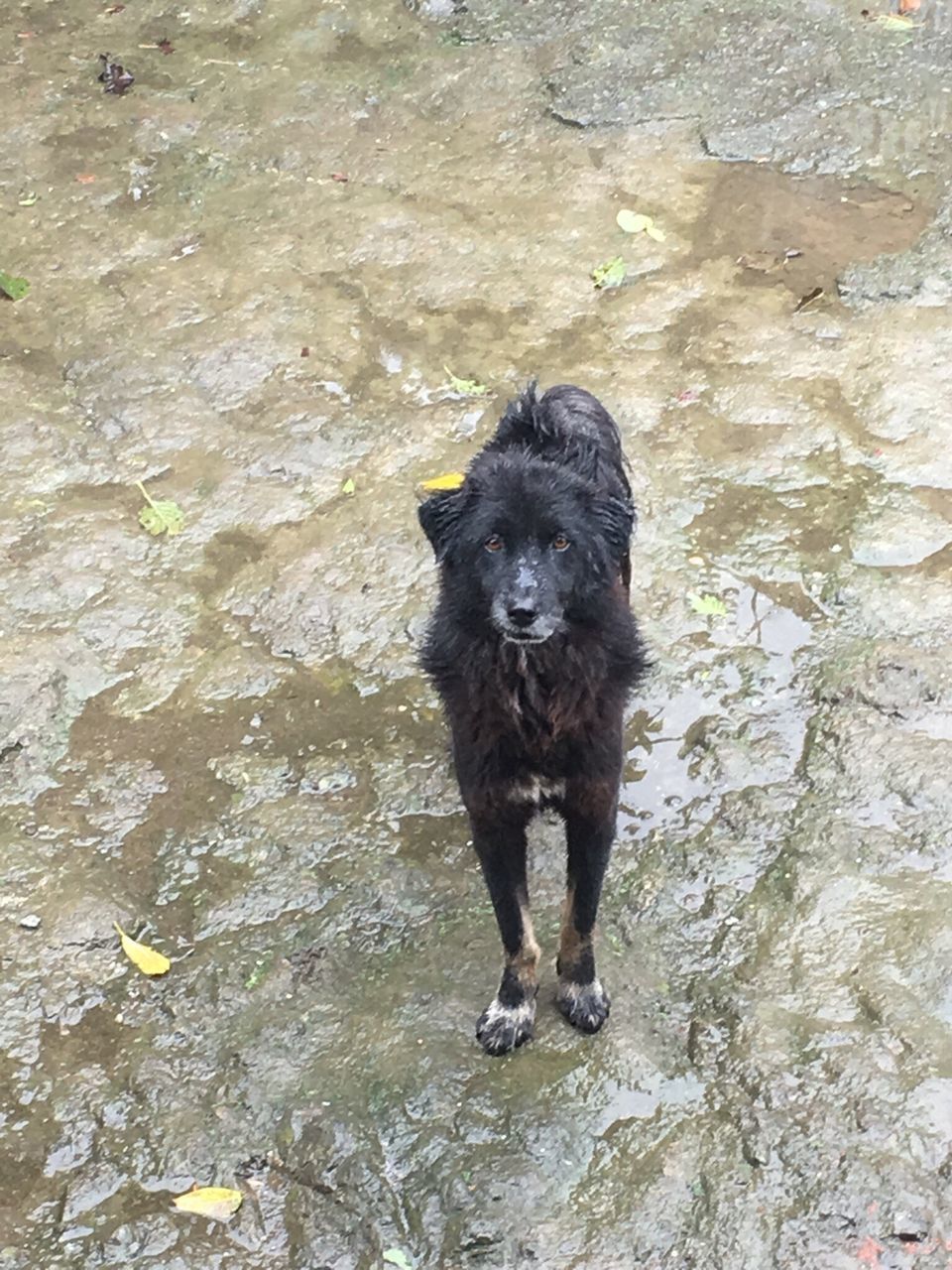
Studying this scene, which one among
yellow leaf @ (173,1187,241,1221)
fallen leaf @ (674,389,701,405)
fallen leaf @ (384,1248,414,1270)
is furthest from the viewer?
fallen leaf @ (674,389,701,405)

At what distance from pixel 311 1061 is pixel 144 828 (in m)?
1.15

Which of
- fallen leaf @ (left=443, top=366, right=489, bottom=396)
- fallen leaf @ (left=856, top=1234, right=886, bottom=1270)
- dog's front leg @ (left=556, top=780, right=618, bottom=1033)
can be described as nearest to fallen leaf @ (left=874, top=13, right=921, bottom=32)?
fallen leaf @ (left=443, top=366, right=489, bottom=396)

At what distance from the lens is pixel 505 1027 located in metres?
3.82

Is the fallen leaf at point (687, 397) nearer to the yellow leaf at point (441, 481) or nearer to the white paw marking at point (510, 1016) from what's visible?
the yellow leaf at point (441, 481)

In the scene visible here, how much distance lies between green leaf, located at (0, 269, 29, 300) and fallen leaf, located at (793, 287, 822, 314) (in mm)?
4125

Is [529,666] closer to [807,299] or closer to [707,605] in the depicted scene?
[707,605]

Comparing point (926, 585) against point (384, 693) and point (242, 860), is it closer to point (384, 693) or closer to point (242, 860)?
point (384, 693)

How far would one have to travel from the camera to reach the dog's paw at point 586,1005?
3834 mm

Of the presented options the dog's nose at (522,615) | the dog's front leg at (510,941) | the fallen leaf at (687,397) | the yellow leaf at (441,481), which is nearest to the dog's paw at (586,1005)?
the dog's front leg at (510,941)

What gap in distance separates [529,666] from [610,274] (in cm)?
400

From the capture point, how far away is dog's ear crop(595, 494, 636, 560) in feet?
11.1

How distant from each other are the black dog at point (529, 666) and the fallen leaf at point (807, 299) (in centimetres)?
317

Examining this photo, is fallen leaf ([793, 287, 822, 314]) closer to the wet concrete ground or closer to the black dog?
the wet concrete ground

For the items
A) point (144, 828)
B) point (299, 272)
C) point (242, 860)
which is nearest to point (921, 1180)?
point (242, 860)
